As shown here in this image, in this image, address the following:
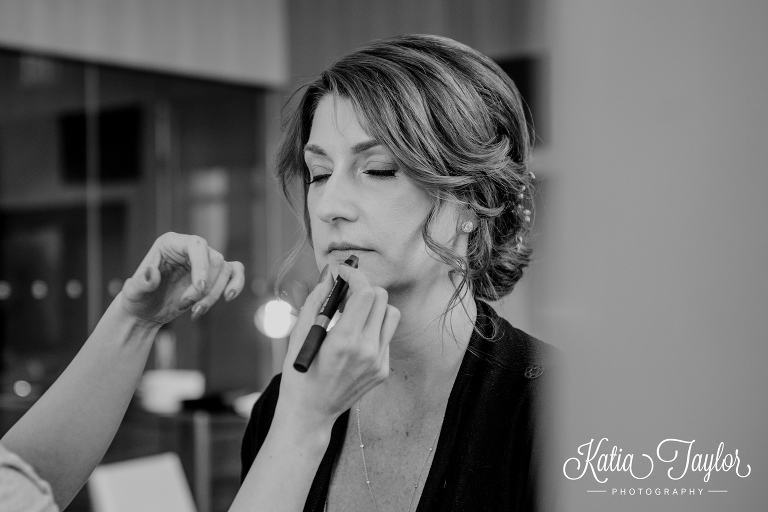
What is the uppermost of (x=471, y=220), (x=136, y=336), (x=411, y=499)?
(x=471, y=220)

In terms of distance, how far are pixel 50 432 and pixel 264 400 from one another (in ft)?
1.22

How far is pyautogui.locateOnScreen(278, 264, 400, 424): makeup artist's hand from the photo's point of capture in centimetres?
77

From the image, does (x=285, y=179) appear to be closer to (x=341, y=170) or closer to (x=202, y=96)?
(x=341, y=170)

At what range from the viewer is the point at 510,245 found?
125 centimetres

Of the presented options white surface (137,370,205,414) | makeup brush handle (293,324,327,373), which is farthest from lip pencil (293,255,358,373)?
white surface (137,370,205,414)

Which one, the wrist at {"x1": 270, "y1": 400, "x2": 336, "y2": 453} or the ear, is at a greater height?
the ear

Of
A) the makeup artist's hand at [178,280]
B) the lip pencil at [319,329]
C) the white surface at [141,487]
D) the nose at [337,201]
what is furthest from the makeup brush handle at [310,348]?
the white surface at [141,487]

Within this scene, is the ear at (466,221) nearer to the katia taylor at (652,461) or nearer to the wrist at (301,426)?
the wrist at (301,426)

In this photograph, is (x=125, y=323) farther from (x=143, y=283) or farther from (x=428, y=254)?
(x=428, y=254)

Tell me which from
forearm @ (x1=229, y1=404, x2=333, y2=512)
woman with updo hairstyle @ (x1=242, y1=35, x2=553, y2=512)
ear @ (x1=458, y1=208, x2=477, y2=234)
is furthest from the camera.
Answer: ear @ (x1=458, y1=208, x2=477, y2=234)

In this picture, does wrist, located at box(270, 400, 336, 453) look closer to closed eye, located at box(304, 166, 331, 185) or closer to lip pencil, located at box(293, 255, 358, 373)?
lip pencil, located at box(293, 255, 358, 373)

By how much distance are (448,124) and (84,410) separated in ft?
1.88

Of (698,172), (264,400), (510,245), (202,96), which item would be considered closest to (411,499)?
(264,400)

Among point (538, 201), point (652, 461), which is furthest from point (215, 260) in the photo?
point (538, 201)
